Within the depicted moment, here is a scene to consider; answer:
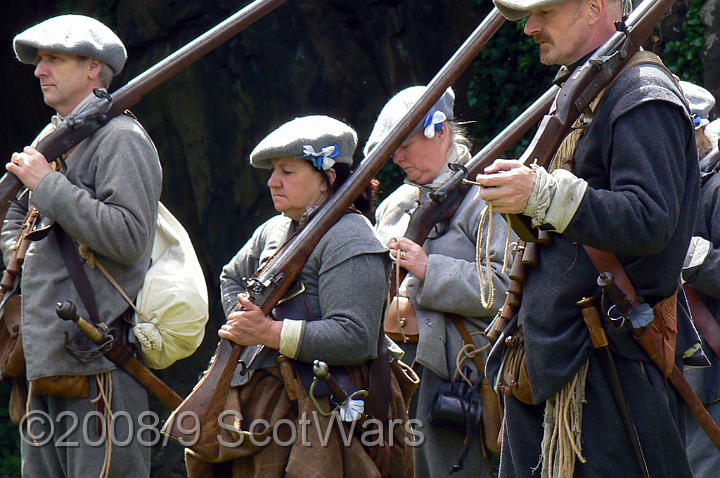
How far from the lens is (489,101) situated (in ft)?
26.7

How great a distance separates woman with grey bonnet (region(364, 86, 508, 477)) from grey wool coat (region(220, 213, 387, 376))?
1.95ft

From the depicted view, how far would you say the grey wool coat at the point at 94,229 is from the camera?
170 inches

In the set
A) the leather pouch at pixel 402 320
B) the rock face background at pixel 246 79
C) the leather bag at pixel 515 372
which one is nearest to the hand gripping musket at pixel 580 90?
the leather bag at pixel 515 372

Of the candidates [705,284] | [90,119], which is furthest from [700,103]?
[90,119]

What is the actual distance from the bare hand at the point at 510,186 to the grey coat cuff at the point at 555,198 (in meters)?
0.02

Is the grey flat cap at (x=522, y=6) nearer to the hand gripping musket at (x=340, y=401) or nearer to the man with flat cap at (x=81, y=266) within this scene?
the hand gripping musket at (x=340, y=401)

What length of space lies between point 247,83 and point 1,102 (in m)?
2.16

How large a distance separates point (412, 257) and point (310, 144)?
0.82 meters

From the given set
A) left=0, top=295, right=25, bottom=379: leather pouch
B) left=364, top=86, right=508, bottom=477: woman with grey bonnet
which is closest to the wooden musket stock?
left=364, top=86, right=508, bottom=477: woman with grey bonnet

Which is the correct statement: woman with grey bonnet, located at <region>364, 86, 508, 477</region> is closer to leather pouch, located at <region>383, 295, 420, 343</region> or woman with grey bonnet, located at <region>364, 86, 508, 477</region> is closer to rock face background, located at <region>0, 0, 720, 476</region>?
leather pouch, located at <region>383, 295, 420, 343</region>

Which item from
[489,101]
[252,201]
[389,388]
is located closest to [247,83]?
[252,201]

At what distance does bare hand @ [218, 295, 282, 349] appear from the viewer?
3.87 metres

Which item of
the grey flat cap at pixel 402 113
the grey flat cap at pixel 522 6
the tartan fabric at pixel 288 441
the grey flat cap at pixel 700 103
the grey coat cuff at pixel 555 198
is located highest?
the grey flat cap at pixel 522 6

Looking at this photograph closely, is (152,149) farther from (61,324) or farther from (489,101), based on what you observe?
(489,101)
